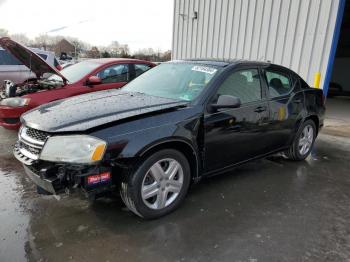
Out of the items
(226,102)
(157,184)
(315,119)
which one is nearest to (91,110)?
(157,184)

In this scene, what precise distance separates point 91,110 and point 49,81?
3329 millimetres

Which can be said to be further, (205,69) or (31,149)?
(205,69)

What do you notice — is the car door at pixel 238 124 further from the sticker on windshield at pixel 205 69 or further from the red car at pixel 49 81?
the red car at pixel 49 81

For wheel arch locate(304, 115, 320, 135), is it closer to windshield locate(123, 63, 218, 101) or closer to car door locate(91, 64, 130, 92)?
windshield locate(123, 63, 218, 101)

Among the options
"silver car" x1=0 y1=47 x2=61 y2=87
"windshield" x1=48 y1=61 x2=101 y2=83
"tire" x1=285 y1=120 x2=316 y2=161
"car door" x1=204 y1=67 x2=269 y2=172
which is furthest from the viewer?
"silver car" x1=0 y1=47 x2=61 y2=87

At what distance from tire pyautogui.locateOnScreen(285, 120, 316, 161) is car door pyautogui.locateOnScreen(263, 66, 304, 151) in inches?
10.4

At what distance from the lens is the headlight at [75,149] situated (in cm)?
263

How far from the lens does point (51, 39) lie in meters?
67.9

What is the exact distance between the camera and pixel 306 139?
5129 mm

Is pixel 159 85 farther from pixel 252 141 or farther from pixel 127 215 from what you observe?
pixel 127 215

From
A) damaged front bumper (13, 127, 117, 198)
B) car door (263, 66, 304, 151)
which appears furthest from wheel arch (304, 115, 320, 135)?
damaged front bumper (13, 127, 117, 198)

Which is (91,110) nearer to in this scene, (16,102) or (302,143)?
(16,102)

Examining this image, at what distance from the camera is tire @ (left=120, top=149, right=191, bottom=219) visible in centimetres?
286

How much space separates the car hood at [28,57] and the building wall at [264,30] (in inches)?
233
